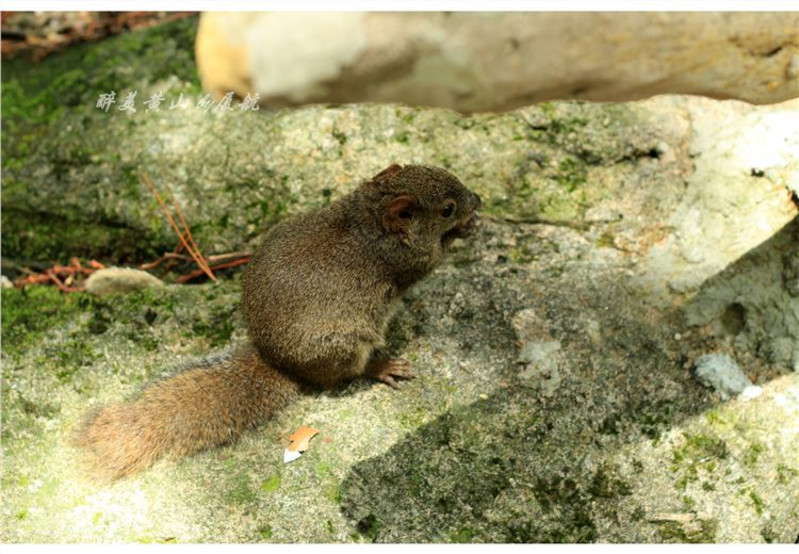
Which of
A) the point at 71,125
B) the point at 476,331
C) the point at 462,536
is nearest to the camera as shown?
the point at 462,536

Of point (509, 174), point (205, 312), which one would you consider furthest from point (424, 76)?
point (205, 312)

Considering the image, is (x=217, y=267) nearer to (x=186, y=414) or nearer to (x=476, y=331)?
(x=186, y=414)

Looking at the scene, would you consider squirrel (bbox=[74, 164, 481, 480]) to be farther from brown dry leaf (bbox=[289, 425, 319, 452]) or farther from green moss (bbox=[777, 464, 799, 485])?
green moss (bbox=[777, 464, 799, 485])

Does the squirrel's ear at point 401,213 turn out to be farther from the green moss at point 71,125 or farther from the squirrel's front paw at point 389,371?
the green moss at point 71,125

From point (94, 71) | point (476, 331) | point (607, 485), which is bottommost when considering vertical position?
point (607, 485)

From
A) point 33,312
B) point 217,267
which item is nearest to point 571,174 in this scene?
point 217,267

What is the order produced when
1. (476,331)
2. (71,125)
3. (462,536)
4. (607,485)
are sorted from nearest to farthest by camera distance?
(462,536)
(607,485)
(476,331)
(71,125)

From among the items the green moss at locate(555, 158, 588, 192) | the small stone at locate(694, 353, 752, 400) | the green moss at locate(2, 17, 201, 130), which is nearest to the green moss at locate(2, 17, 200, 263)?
the green moss at locate(2, 17, 201, 130)
